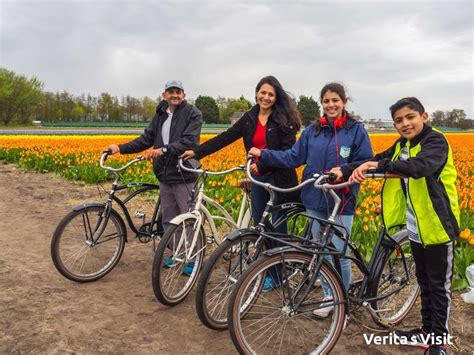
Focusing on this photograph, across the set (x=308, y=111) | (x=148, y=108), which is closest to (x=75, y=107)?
(x=148, y=108)

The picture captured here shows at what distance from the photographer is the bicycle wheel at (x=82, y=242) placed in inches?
160

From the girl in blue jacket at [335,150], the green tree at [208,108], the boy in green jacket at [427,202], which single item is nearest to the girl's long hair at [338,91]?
the girl in blue jacket at [335,150]

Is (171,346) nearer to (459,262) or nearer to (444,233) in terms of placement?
(444,233)

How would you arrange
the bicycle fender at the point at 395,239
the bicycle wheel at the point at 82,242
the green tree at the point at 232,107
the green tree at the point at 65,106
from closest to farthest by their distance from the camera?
the bicycle fender at the point at 395,239, the bicycle wheel at the point at 82,242, the green tree at the point at 65,106, the green tree at the point at 232,107

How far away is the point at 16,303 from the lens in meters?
3.73

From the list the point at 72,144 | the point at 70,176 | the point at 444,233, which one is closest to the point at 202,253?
the point at 444,233

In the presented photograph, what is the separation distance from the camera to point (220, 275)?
352 centimetres

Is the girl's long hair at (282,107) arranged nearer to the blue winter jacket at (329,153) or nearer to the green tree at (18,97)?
the blue winter jacket at (329,153)

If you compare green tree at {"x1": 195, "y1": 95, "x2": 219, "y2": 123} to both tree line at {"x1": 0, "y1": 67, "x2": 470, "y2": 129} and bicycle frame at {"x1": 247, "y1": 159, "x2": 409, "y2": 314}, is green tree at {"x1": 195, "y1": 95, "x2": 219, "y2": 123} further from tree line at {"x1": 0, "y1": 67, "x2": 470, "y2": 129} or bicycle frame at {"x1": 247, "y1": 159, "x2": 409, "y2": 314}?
bicycle frame at {"x1": 247, "y1": 159, "x2": 409, "y2": 314}

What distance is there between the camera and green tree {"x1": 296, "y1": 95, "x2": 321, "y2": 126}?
166 inches

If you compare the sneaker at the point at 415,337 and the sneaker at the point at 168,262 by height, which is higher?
the sneaker at the point at 168,262

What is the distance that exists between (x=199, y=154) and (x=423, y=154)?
2.12 m

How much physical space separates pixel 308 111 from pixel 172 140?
3280 centimetres

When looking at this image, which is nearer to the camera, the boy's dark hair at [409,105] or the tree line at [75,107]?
the boy's dark hair at [409,105]
